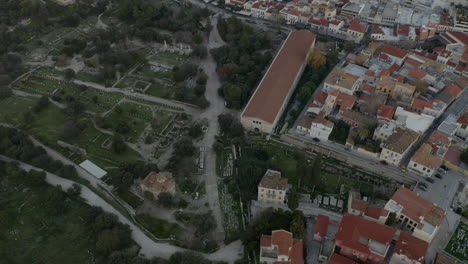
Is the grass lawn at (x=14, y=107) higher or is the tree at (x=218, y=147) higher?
the tree at (x=218, y=147)

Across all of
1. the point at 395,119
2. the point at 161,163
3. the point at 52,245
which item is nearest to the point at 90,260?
the point at 52,245

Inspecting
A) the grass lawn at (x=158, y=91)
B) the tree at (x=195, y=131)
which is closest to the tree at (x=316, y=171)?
the tree at (x=195, y=131)

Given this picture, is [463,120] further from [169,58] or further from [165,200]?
[169,58]

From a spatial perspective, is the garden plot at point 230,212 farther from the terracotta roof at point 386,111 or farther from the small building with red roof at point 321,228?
the terracotta roof at point 386,111

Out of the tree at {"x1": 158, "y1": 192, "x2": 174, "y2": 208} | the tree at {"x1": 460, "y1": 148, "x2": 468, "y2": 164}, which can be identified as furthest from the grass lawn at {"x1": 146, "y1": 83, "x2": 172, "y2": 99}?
the tree at {"x1": 460, "y1": 148, "x2": 468, "y2": 164}

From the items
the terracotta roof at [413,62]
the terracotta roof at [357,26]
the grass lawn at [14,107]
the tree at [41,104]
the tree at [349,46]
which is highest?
the terracotta roof at [357,26]

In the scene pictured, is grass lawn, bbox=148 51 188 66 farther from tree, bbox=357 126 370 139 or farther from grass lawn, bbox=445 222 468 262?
grass lawn, bbox=445 222 468 262

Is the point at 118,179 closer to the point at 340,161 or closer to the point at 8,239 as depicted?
the point at 8,239

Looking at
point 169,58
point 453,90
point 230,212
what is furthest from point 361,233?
point 169,58

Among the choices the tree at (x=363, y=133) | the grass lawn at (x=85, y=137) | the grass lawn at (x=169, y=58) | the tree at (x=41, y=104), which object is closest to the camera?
the tree at (x=363, y=133)
